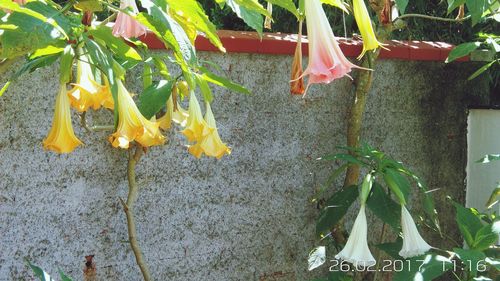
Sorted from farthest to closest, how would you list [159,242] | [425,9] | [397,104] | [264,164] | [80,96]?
[425,9], [397,104], [264,164], [159,242], [80,96]

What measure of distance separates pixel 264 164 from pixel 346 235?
52 cm

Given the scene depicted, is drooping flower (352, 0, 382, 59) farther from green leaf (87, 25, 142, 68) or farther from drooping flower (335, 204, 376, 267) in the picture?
→ drooping flower (335, 204, 376, 267)

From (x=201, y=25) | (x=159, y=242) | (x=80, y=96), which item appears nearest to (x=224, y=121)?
(x=159, y=242)

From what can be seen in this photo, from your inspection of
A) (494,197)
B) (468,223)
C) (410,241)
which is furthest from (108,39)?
(494,197)

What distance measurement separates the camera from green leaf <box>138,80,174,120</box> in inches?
85.4

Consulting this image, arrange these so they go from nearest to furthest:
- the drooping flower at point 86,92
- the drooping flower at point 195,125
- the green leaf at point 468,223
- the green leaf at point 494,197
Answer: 1. the drooping flower at point 86,92
2. the drooping flower at point 195,125
3. the green leaf at point 468,223
4. the green leaf at point 494,197

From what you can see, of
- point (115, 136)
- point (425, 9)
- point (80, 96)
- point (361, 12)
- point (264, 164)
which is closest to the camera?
point (361, 12)

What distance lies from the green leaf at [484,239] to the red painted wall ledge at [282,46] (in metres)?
0.93

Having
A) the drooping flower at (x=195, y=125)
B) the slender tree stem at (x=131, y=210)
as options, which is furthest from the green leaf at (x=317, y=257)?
the drooping flower at (x=195, y=125)

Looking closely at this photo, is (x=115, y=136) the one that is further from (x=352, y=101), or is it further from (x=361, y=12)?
(x=352, y=101)

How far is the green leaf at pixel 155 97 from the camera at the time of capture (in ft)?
7.12

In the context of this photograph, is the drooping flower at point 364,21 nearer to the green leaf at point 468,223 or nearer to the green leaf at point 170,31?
the green leaf at point 170,31

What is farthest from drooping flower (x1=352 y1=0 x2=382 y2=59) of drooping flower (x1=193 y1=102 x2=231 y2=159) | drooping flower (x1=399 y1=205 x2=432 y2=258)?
drooping flower (x1=399 y1=205 x2=432 y2=258)

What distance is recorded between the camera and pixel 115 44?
5.02 ft
